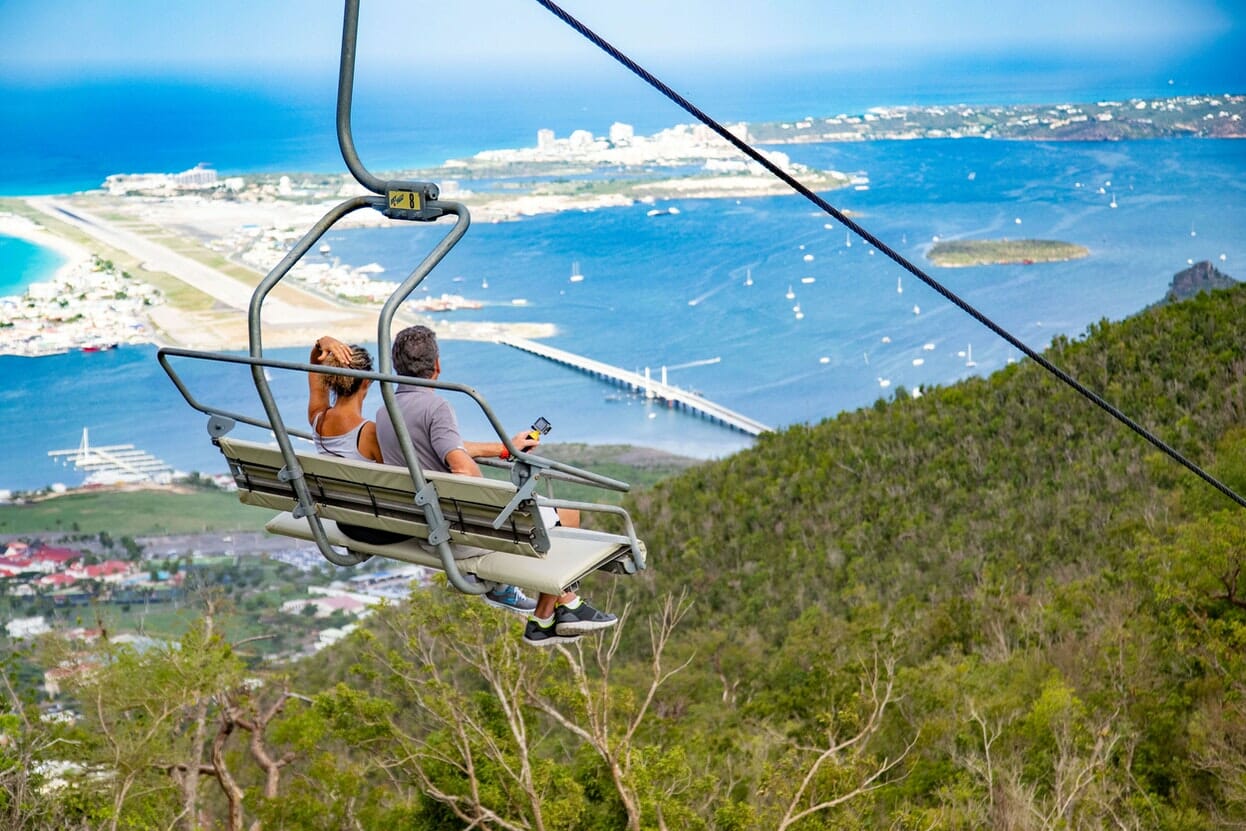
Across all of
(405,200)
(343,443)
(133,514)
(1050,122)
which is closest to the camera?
(405,200)

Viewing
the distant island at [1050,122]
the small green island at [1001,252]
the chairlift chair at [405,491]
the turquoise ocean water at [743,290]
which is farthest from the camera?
the distant island at [1050,122]

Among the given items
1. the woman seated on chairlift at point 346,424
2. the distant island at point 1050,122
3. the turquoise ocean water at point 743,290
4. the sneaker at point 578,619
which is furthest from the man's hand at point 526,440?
the distant island at point 1050,122

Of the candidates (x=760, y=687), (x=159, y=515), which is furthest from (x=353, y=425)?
(x=159, y=515)

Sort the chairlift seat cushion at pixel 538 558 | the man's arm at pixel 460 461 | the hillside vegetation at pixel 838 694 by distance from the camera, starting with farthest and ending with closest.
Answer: the hillside vegetation at pixel 838 694, the man's arm at pixel 460 461, the chairlift seat cushion at pixel 538 558

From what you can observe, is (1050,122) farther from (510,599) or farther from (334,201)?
(510,599)

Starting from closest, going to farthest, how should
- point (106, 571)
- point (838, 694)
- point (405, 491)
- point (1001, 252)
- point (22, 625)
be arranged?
point (405, 491), point (838, 694), point (22, 625), point (106, 571), point (1001, 252)

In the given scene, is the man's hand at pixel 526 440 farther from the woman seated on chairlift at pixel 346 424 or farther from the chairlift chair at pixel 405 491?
the woman seated on chairlift at pixel 346 424

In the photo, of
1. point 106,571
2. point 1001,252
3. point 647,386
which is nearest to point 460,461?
point 106,571
